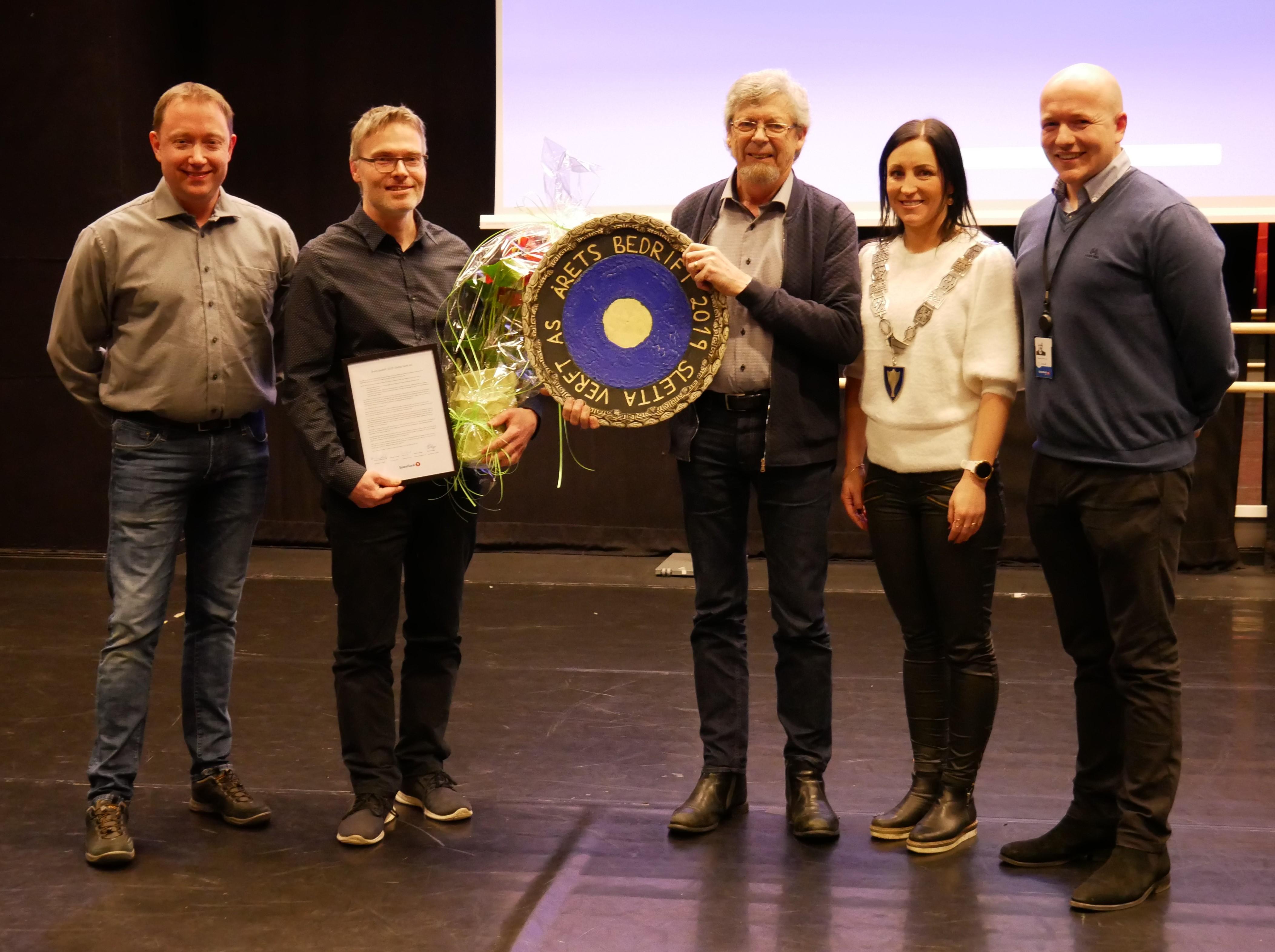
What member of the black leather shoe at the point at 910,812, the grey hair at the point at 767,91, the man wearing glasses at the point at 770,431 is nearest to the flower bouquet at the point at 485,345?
the man wearing glasses at the point at 770,431

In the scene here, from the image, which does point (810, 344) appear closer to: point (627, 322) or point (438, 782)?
point (627, 322)

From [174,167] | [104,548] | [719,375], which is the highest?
[174,167]

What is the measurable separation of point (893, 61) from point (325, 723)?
366cm

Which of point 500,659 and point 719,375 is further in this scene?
point 500,659

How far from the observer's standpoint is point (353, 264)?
269 cm

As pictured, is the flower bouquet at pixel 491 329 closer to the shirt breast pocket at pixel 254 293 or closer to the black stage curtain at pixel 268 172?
the shirt breast pocket at pixel 254 293

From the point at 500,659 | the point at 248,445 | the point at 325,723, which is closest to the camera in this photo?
the point at 248,445

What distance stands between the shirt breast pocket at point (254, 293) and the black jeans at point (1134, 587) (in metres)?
1.72

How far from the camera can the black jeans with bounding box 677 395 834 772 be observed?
274cm

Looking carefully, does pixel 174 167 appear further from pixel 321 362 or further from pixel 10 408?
pixel 10 408

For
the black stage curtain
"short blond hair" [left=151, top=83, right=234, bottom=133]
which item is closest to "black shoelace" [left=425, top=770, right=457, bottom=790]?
"short blond hair" [left=151, top=83, right=234, bottom=133]

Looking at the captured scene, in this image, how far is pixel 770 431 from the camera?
269 centimetres

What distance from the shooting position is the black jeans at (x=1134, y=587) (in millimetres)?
2418

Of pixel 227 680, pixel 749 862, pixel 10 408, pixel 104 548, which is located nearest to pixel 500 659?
pixel 227 680
